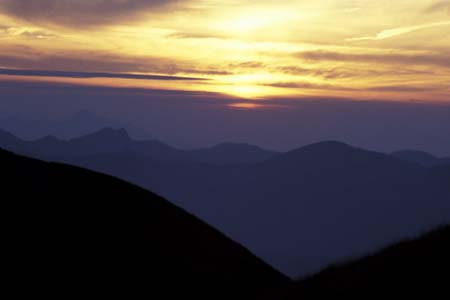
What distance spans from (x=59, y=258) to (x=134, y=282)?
461 cm

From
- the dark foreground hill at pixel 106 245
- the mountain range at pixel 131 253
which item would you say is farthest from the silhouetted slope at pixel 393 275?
the dark foreground hill at pixel 106 245

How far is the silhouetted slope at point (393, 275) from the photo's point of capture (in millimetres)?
13469

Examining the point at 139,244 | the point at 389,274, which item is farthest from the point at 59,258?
the point at 389,274

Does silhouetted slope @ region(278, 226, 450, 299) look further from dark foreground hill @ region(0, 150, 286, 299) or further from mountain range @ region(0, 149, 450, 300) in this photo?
dark foreground hill @ region(0, 150, 286, 299)

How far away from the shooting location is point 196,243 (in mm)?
30391

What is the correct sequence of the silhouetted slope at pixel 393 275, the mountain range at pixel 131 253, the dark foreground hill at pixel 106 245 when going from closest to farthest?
1. the silhouetted slope at pixel 393 275
2. the mountain range at pixel 131 253
3. the dark foreground hill at pixel 106 245

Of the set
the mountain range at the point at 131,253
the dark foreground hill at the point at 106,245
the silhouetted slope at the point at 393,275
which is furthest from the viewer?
the dark foreground hill at the point at 106,245

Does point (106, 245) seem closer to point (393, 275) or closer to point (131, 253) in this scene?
point (131, 253)

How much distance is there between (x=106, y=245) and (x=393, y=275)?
705 inches

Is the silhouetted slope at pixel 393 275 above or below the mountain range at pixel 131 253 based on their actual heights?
above

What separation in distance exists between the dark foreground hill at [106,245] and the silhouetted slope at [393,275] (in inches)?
287

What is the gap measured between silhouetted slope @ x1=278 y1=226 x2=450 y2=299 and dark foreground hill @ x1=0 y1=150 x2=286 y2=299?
7.30 m

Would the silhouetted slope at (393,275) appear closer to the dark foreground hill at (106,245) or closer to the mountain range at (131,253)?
the mountain range at (131,253)

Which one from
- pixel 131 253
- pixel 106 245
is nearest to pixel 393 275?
pixel 131 253
